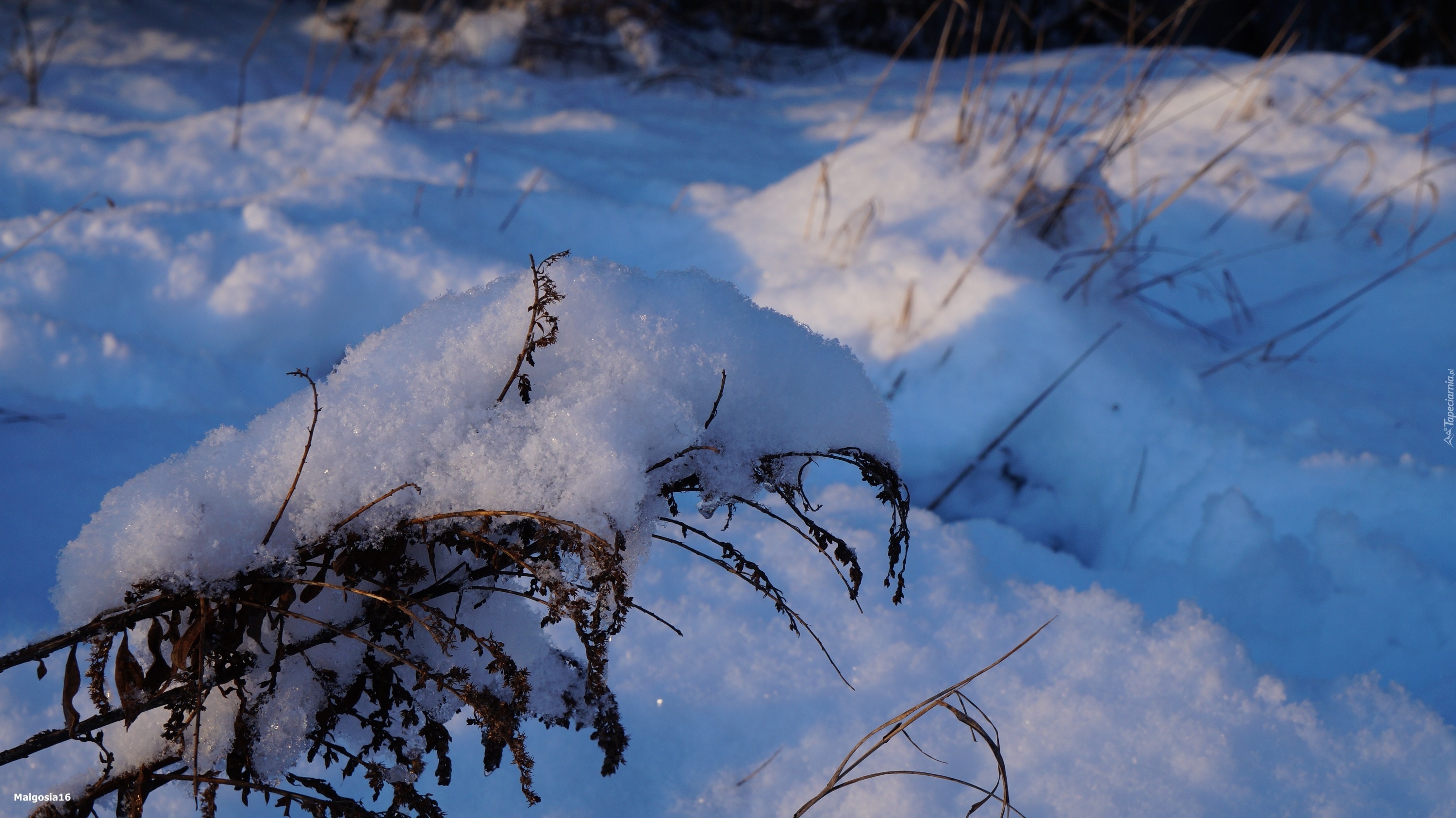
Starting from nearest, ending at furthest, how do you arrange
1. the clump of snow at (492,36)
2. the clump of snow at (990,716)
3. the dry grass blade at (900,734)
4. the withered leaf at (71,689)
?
the withered leaf at (71,689), the dry grass blade at (900,734), the clump of snow at (990,716), the clump of snow at (492,36)

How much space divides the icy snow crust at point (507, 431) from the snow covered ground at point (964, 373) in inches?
24.0

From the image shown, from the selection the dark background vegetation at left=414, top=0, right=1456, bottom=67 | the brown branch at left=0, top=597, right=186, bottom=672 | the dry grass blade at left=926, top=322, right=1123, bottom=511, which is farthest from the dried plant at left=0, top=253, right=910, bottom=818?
the dark background vegetation at left=414, top=0, right=1456, bottom=67

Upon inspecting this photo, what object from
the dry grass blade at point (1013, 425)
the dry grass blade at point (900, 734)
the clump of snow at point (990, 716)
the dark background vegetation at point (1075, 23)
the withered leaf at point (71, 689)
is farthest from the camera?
the dark background vegetation at point (1075, 23)

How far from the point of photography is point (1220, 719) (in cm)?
135

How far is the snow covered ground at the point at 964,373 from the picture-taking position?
133cm

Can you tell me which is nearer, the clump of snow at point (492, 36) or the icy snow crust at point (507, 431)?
the icy snow crust at point (507, 431)

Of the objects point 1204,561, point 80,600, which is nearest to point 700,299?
point 80,600

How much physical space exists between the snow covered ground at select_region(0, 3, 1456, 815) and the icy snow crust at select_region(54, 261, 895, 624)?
2.00 ft

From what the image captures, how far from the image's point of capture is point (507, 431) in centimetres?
84

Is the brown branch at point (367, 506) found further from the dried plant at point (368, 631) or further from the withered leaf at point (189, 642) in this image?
the withered leaf at point (189, 642)

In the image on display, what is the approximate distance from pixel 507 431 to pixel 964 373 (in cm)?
171

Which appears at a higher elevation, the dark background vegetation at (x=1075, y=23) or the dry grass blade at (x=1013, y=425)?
the dark background vegetation at (x=1075, y=23)

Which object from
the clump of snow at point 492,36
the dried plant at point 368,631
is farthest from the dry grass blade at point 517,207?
the clump of snow at point 492,36

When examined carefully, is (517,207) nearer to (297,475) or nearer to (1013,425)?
(1013,425)
